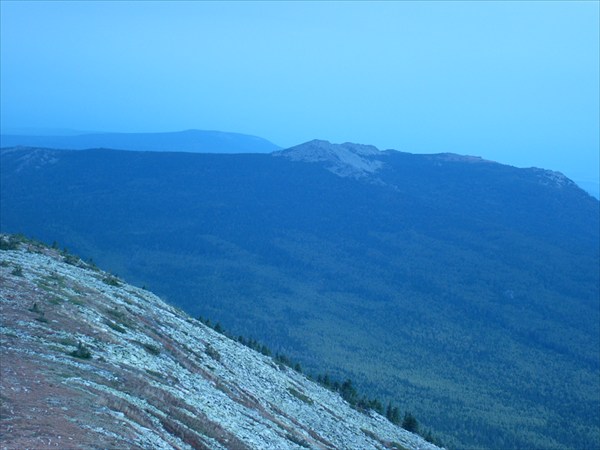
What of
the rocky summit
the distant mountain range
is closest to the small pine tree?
the rocky summit

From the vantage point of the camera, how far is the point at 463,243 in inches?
4759

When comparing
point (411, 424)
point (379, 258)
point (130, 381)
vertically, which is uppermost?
point (130, 381)

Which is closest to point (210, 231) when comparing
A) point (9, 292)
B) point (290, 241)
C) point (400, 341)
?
point (290, 241)

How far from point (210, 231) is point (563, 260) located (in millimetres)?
63207

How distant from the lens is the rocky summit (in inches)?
595

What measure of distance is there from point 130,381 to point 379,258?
99.7 metres

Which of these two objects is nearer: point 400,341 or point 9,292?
point 9,292

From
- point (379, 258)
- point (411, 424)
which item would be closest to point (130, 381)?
point (411, 424)

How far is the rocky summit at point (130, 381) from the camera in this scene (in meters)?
15.1

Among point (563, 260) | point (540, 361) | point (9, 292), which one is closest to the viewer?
point (9, 292)

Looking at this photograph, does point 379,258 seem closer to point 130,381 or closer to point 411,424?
point 411,424

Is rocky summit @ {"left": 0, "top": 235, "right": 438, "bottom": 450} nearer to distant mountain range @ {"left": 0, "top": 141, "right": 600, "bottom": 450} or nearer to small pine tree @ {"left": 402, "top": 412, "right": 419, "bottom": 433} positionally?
small pine tree @ {"left": 402, "top": 412, "right": 419, "bottom": 433}

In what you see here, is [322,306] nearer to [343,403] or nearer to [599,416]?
[599,416]

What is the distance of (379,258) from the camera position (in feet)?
384
